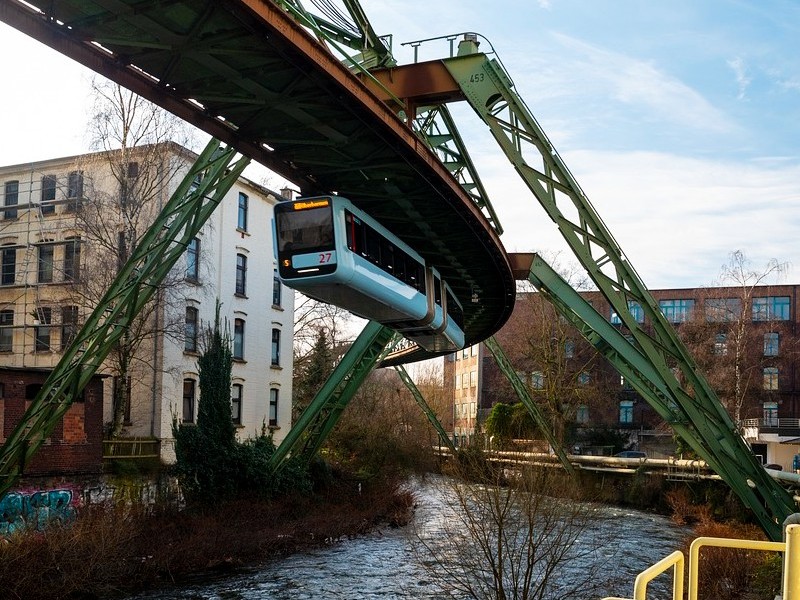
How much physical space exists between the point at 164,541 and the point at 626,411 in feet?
174

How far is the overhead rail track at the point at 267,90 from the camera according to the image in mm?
11070

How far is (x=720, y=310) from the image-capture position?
58.9 meters

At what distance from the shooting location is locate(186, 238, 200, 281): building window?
3903 cm

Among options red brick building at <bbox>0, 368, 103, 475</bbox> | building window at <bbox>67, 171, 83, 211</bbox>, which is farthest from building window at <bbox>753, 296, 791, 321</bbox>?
red brick building at <bbox>0, 368, 103, 475</bbox>

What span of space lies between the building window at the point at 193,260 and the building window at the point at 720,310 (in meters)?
33.6

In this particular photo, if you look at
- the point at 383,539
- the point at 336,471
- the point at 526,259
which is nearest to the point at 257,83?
the point at 526,259

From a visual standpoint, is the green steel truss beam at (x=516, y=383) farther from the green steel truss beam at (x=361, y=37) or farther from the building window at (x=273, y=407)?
the green steel truss beam at (x=361, y=37)

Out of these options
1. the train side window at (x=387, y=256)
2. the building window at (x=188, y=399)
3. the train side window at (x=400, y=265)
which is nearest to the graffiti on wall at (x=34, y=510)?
the train side window at (x=400, y=265)

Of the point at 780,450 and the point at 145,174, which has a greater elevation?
the point at 145,174

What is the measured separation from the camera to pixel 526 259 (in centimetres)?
2419

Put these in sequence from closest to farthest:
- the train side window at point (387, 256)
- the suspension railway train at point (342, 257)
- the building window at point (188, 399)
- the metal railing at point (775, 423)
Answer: the suspension railway train at point (342, 257) → the train side window at point (387, 256) → the building window at point (188, 399) → the metal railing at point (775, 423)

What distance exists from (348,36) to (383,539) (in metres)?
17.9

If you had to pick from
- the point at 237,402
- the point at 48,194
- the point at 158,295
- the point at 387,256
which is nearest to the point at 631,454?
the point at 237,402

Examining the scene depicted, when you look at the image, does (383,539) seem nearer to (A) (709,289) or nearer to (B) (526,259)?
(B) (526,259)
